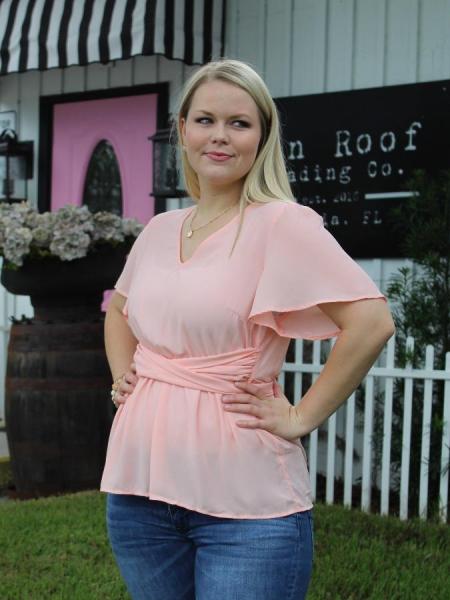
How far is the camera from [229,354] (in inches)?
71.8

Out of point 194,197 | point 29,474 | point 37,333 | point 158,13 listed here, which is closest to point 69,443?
point 29,474

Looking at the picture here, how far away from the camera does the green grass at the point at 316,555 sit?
354 centimetres

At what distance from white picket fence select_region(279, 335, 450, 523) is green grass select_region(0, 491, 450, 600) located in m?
0.20

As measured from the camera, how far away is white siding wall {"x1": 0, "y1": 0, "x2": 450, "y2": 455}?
18.1 feet

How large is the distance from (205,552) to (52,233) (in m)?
3.72

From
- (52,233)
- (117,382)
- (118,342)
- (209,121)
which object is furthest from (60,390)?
(209,121)

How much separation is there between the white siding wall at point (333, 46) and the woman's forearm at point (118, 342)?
355cm

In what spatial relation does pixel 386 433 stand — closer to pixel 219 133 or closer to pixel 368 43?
pixel 368 43

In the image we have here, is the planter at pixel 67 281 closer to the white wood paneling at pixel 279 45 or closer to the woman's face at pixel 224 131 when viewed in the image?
the white wood paneling at pixel 279 45

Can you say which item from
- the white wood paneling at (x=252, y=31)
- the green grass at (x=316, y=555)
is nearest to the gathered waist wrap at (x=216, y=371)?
the green grass at (x=316, y=555)

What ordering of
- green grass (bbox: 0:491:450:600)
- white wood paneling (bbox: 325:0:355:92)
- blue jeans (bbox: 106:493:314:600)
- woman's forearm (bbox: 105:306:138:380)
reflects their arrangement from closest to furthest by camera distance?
blue jeans (bbox: 106:493:314:600) → woman's forearm (bbox: 105:306:138:380) → green grass (bbox: 0:491:450:600) → white wood paneling (bbox: 325:0:355:92)

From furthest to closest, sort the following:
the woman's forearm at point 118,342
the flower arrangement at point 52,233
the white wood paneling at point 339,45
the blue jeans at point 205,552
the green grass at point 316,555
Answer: the white wood paneling at point 339,45
the flower arrangement at point 52,233
the green grass at point 316,555
the woman's forearm at point 118,342
the blue jeans at point 205,552

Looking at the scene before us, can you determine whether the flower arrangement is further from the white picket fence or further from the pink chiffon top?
the pink chiffon top

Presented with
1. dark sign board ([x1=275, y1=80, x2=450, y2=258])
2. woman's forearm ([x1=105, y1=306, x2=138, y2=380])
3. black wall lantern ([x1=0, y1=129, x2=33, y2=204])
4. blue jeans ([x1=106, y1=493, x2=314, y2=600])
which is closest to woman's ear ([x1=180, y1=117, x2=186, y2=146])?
woman's forearm ([x1=105, y1=306, x2=138, y2=380])
